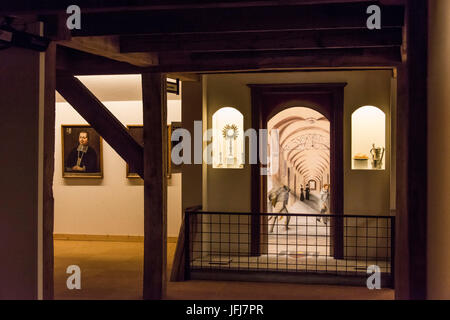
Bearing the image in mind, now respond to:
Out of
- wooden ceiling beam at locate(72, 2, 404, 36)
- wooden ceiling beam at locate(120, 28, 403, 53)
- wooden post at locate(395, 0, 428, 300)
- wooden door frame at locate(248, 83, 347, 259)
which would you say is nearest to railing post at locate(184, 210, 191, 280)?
wooden door frame at locate(248, 83, 347, 259)

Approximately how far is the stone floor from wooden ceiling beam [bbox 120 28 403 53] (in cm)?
284

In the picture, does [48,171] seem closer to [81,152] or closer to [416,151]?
[416,151]

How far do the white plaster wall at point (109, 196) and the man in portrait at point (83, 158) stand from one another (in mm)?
182

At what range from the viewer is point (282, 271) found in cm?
830

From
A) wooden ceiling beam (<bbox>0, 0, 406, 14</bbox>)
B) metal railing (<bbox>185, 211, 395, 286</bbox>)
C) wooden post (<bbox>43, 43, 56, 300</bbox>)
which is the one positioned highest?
wooden ceiling beam (<bbox>0, 0, 406, 14</bbox>)

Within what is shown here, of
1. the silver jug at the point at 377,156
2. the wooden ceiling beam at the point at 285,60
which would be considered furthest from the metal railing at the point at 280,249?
the wooden ceiling beam at the point at 285,60

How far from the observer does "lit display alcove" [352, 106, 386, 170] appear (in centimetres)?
924

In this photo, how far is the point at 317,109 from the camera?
9555 mm

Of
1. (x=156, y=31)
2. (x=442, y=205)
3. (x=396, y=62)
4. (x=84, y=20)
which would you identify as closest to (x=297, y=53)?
(x=396, y=62)

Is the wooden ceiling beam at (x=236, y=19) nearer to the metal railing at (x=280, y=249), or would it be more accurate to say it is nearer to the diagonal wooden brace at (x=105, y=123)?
the diagonal wooden brace at (x=105, y=123)

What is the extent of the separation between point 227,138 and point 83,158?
10.3ft

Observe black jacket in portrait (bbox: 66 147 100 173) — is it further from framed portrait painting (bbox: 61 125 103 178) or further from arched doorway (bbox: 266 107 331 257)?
arched doorway (bbox: 266 107 331 257)

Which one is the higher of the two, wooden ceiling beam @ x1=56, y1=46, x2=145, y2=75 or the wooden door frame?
wooden ceiling beam @ x1=56, y1=46, x2=145, y2=75
